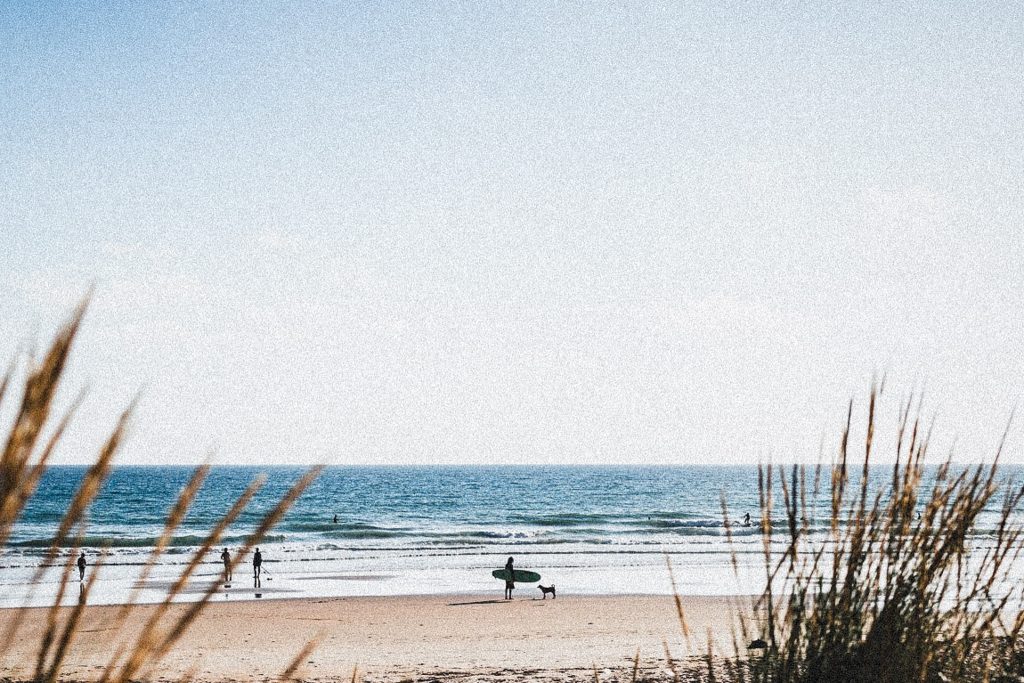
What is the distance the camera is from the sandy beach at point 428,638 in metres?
13.4

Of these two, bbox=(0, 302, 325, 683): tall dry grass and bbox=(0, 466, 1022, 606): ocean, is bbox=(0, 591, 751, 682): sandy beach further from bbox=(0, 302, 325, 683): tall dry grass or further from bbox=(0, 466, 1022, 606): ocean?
bbox=(0, 302, 325, 683): tall dry grass

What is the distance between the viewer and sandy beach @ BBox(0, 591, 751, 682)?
1341 centimetres

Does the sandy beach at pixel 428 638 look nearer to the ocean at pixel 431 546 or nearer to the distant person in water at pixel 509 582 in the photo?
the distant person in water at pixel 509 582

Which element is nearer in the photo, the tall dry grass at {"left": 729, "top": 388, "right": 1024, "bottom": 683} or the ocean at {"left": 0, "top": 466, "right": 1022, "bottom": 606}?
the tall dry grass at {"left": 729, "top": 388, "right": 1024, "bottom": 683}

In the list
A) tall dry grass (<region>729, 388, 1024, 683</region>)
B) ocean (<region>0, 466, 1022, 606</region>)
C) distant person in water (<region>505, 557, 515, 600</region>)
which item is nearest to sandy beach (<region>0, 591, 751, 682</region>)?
distant person in water (<region>505, 557, 515, 600</region>)

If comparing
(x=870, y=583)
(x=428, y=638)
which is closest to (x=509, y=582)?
(x=428, y=638)

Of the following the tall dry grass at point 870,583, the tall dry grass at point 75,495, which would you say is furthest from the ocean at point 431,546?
the tall dry grass at point 75,495

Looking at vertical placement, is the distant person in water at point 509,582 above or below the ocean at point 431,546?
above

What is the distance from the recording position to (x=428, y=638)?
1722 centimetres

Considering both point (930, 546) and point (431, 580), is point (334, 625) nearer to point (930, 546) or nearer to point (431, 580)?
point (431, 580)

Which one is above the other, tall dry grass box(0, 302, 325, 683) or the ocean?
tall dry grass box(0, 302, 325, 683)

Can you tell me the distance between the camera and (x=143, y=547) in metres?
36.5

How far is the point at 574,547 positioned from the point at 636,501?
33.6 m

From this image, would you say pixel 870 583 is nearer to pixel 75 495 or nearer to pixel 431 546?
pixel 75 495
